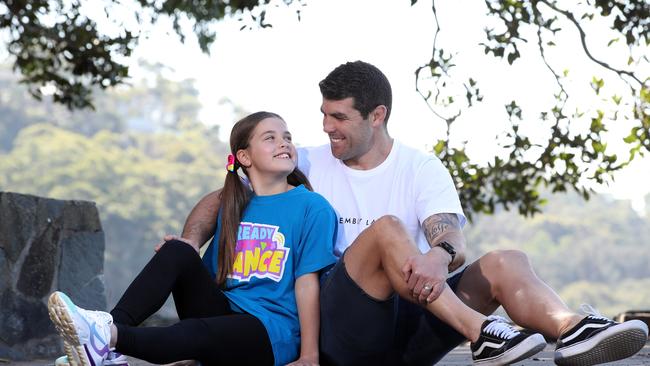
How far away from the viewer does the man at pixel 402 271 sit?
3094 mm

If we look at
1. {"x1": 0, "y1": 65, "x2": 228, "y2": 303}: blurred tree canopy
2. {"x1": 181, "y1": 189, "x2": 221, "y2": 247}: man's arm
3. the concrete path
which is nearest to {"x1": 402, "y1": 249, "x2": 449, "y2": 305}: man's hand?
{"x1": 181, "y1": 189, "x2": 221, "y2": 247}: man's arm

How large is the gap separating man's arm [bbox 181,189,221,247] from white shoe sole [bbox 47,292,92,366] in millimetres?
613

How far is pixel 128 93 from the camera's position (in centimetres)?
7900

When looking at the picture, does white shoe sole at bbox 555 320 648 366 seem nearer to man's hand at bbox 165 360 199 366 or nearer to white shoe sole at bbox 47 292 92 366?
man's hand at bbox 165 360 199 366

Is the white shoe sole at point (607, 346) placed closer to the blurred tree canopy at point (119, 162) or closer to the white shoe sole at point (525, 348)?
the white shoe sole at point (525, 348)

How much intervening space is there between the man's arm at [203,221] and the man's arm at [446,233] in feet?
2.28

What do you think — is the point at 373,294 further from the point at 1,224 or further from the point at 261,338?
the point at 1,224

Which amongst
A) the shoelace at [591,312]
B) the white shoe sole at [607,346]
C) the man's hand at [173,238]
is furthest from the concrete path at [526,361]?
the man's hand at [173,238]

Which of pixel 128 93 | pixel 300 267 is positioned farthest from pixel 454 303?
pixel 128 93

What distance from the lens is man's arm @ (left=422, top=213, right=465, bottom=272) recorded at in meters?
3.36

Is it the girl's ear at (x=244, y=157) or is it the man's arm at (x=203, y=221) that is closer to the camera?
the man's arm at (x=203, y=221)

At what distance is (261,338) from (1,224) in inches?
117

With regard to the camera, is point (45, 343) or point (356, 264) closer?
point (356, 264)

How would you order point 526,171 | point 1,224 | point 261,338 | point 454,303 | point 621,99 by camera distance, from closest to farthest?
1. point 454,303
2. point 261,338
3. point 1,224
4. point 621,99
5. point 526,171
